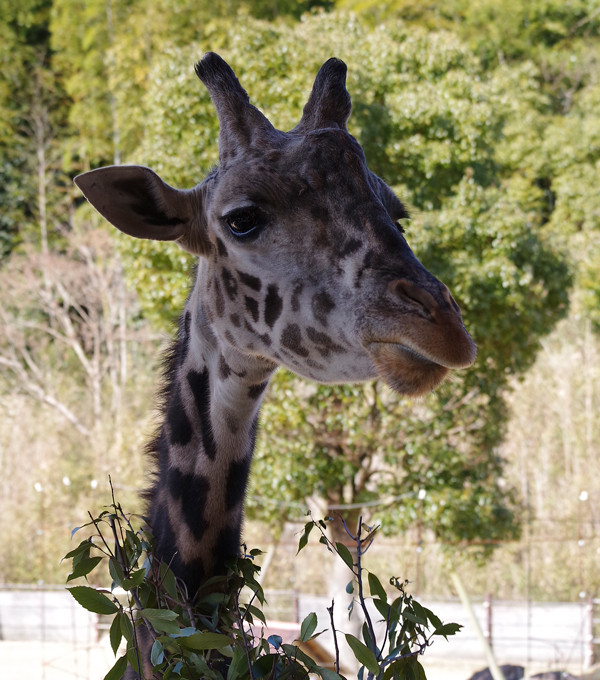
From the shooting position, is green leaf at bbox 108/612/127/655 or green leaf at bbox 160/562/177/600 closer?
green leaf at bbox 108/612/127/655

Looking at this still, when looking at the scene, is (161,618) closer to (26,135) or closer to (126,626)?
(126,626)

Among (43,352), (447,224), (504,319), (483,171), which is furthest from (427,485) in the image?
(43,352)

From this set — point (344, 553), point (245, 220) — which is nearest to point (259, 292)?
point (245, 220)

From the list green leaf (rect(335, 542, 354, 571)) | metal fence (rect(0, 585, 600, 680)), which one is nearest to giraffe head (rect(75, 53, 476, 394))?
green leaf (rect(335, 542, 354, 571))

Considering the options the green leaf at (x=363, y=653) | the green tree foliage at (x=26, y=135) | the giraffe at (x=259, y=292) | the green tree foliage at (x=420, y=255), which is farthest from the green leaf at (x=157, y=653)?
the green tree foliage at (x=26, y=135)

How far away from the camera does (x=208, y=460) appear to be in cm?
181

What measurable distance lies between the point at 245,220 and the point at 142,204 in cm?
25

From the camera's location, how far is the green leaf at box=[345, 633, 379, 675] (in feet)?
4.70

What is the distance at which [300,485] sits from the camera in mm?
7250

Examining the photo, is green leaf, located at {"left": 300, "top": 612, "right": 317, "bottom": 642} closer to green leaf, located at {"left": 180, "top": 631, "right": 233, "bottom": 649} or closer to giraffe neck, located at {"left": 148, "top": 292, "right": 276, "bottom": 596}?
green leaf, located at {"left": 180, "top": 631, "right": 233, "bottom": 649}

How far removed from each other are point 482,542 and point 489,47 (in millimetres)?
17318

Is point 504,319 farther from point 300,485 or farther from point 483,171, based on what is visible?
point 300,485

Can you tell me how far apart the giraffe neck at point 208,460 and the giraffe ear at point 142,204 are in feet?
0.65

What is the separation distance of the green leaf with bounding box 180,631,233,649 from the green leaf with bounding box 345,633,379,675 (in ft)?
0.70
